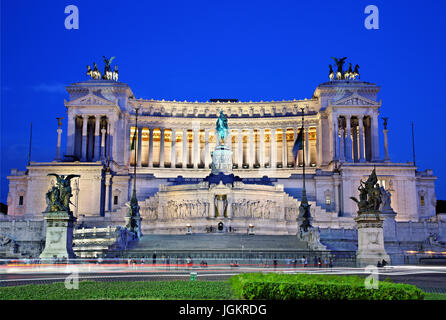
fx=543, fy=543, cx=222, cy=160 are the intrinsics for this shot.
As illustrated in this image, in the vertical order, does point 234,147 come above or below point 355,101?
below

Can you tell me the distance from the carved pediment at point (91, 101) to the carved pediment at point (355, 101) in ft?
120

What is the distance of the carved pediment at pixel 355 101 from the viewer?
8831 centimetres

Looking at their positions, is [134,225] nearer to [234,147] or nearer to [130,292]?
[130,292]

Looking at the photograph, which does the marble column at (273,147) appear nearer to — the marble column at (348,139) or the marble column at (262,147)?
the marble column at (262,147)

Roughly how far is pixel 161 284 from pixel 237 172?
2953 inches

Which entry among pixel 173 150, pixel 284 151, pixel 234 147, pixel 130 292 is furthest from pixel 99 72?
pixel 130 292

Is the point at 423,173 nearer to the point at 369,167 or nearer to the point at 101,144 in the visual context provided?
the point at 369,167

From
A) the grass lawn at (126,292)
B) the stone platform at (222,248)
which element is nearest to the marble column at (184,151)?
the stone platform at (222,248)

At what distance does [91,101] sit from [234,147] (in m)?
27.9

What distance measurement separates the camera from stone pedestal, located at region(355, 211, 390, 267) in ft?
114

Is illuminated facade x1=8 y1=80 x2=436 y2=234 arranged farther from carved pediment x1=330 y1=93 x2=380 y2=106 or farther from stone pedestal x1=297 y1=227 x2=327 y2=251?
stone pedestal x1=297 y1=227 x2=327 y2=251

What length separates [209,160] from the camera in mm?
98062

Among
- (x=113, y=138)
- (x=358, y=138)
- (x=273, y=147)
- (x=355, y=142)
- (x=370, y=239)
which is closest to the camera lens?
(x=370, y=239)

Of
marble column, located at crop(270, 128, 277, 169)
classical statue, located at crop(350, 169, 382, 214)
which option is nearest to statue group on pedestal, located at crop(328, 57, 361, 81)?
marble column, located at crop(270, 128, 277, 169)
